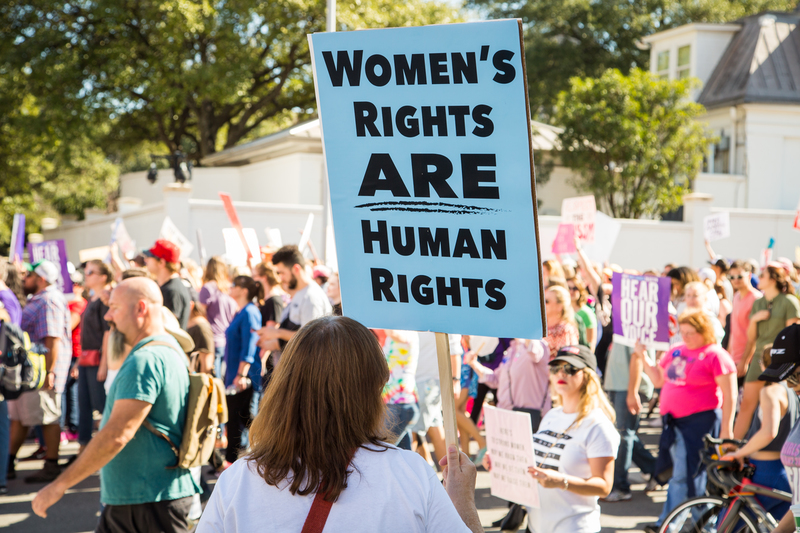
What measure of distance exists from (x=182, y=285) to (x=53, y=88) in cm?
2354

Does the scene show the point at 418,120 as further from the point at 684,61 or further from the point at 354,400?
the point at 684,61

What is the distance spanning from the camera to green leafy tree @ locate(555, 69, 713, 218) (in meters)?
23.9

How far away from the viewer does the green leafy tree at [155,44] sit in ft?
89.5

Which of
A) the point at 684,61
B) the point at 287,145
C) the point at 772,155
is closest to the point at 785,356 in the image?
the point at 287,145

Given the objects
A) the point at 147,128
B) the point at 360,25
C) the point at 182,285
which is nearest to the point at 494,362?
the point at 182,285

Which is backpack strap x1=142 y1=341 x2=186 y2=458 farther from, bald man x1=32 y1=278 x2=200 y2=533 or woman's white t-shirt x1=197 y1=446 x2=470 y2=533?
woman's white t-shirt x1=197 y1=446 x2=470 y2=533

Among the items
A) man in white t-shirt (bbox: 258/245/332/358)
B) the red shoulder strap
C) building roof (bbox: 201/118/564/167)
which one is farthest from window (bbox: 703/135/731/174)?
the red shoulder strap

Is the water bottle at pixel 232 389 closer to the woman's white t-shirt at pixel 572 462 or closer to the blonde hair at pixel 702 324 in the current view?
the woman's white t-shirt at pixel 572 462

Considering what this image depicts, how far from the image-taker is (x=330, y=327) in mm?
2059

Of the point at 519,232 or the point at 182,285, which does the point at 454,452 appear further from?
the point at 182,285

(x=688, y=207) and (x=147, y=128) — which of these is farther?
(x=147, y=128)

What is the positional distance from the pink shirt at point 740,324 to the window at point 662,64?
80.0 ft

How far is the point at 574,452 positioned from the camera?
3.93 m

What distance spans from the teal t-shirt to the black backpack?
3474 mm
